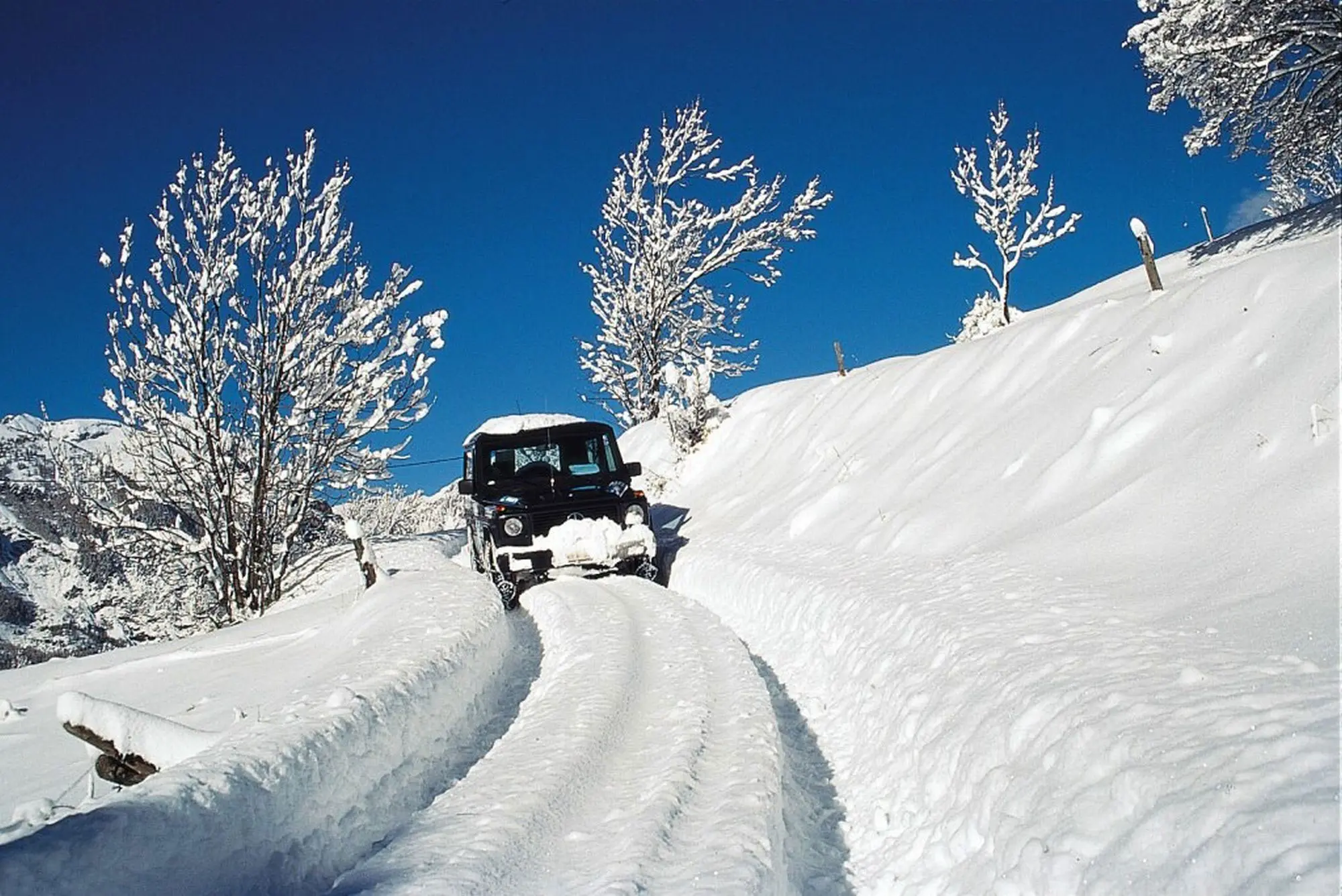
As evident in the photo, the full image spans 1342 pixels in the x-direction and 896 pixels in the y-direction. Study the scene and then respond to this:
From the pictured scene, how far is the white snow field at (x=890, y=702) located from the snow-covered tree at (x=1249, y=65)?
9.23 metres

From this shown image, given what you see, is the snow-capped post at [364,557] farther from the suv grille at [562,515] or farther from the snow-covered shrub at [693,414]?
the snow-covered shrub at [693,414]

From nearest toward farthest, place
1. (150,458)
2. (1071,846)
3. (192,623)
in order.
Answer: (1071,846), (150,458), (192,623)

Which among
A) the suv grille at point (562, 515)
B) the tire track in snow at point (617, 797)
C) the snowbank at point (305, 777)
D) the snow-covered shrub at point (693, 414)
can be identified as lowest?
the tire track in snow at point (617, 797)

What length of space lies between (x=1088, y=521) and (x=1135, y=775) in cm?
332

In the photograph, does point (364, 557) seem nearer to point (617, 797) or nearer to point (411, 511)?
point (617, 797)

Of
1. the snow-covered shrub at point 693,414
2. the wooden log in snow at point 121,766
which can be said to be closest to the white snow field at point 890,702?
the wooden log in snow at point 121,766

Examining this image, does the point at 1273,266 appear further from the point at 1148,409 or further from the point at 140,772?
the point at 140,772

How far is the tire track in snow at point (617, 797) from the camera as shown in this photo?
298 centimetres

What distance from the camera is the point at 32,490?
14.2m

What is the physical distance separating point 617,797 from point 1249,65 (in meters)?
17.6

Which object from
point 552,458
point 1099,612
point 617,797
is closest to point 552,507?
point 552,458

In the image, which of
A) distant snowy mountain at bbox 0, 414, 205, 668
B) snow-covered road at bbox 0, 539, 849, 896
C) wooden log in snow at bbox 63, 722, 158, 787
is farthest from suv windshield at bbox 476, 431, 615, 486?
wooden log in snow at bbox 63, 722, 158, 787

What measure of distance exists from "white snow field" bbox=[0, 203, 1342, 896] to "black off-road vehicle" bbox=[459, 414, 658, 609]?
976 millimetres

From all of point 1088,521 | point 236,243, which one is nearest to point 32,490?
point 236,243
